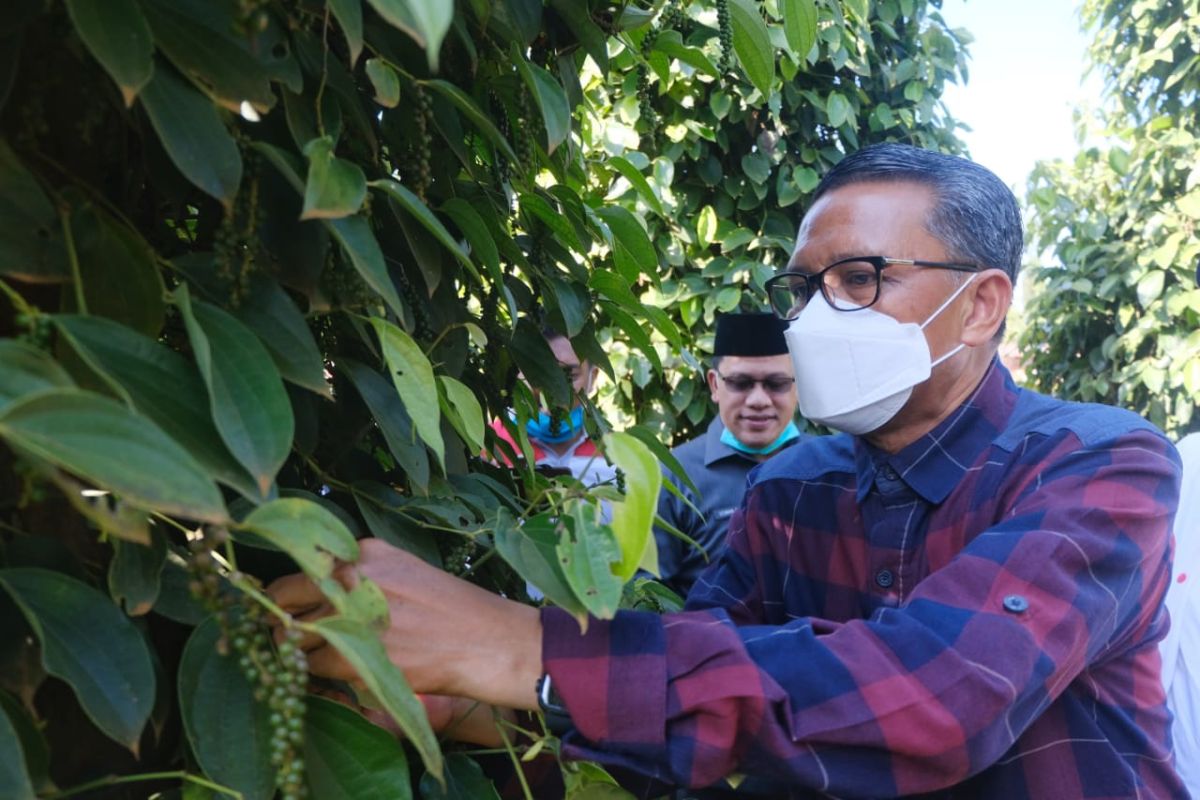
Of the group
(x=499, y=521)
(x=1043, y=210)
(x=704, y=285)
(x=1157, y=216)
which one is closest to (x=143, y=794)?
(x=499, y=521)

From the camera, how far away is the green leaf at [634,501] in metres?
0.65

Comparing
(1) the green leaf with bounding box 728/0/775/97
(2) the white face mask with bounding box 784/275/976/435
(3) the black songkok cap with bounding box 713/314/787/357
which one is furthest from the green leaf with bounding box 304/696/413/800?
(3) the black songkok cap with bounding box 713/314/787/357

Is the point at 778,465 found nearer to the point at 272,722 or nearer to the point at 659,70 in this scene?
the point at 659,70

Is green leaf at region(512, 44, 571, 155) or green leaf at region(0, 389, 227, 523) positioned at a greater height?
green leaf at region(512, 44, 571, 155)

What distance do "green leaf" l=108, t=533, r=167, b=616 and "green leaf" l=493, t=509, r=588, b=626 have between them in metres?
0.20

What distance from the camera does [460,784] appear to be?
2.72ft

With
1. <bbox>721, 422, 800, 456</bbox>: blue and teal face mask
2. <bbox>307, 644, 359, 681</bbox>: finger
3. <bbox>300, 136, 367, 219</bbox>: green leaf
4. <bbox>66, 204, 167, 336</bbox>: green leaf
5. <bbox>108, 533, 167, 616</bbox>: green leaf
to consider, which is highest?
<bbox>300, 136, 367, 219</bbox>: green leaf

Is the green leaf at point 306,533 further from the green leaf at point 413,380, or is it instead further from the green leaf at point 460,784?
the green leaf at point 460,784

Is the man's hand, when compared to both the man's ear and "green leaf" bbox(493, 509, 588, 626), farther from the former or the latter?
the man's ear

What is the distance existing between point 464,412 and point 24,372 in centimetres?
35

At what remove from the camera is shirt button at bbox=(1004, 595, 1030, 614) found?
34.4 inches

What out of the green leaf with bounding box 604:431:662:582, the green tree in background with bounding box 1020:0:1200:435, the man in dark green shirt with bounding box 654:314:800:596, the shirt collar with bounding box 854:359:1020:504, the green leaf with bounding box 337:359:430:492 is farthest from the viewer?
the green tree in background with bounding box 1020:0:1200:435

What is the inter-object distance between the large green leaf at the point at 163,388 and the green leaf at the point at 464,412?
0.80 ft

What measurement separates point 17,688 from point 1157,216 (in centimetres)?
485
